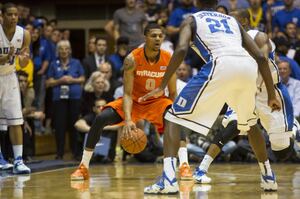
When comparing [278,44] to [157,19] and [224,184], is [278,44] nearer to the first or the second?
[157,19]

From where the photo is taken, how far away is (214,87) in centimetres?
660

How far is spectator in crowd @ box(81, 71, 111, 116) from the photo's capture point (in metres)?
12.2

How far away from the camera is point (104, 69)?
1265 cm

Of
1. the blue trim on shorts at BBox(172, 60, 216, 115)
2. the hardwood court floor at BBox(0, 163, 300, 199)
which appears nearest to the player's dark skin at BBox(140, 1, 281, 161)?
the blue trim on shorts at BBox(172, 60, 216, 115)

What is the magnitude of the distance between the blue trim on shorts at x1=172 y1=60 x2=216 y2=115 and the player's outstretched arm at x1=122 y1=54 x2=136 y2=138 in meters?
1.17

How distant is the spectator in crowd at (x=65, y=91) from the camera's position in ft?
41.1

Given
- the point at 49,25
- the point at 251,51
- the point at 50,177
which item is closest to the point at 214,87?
the point at 251,51

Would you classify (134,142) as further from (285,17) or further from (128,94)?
(285,17)

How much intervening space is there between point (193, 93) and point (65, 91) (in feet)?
20.4

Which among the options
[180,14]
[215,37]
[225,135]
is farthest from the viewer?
[180,14]

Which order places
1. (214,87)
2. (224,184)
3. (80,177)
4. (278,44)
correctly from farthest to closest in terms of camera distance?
(278,44) < (80,177) < (224,184) < (214,87)

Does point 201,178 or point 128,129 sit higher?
point 128,129

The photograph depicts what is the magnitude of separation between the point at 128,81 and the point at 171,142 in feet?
5.84

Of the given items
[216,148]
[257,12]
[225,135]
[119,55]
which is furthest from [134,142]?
[257,12]
